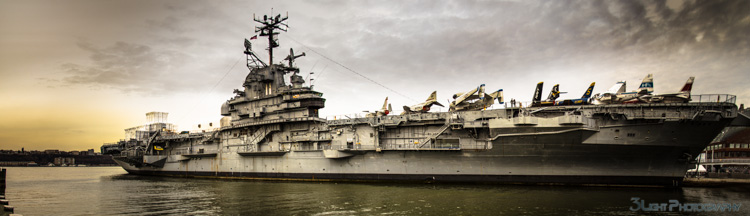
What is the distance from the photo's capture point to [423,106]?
2464 centimetres

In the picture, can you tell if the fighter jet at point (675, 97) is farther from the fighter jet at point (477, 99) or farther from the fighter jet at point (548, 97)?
the fighter jet at point (477, 99)

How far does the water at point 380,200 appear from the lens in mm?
15047

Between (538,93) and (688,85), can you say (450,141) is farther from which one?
(688,85)

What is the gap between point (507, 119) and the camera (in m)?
20.8

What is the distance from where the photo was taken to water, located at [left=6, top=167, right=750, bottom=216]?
15.0 m

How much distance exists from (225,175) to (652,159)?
85.2 feet

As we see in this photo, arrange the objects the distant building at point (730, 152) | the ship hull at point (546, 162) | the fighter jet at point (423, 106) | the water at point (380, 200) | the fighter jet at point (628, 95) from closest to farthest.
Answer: the water at point (380, 200), the ship hull at point (546, 162), the fighter jet at point (628, 95), the fighter jet at point (423, 106), the distant building at point (730, 152)

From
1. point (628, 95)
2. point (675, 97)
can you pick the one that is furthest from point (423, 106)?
point (675, 97)

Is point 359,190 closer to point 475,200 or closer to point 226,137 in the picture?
point 475,200

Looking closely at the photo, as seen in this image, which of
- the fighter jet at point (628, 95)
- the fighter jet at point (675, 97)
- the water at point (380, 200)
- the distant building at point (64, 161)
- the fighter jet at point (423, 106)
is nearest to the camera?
the water at point (380, 200)

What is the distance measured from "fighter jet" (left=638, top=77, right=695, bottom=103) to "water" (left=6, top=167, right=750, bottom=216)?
404cm

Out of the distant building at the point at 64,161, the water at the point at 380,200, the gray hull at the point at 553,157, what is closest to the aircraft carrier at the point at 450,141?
the gray hull at the point at 553,157

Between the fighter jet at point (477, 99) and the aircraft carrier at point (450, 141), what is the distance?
0.66 feet

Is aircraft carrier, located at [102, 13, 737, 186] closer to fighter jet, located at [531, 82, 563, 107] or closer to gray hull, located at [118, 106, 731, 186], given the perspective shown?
gray hull, located at [118, 106, 731, 186]
